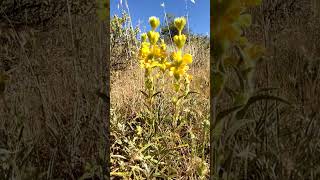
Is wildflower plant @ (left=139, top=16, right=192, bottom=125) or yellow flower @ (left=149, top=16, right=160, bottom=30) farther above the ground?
yellow flower @ (left=149, top=16, right=160, bottom=30)

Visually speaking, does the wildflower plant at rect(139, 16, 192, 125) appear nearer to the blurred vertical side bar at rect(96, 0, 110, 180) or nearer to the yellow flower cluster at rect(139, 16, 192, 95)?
the yellow flower cluster at rect(139, 16, 192, 95)

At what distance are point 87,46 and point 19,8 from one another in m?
0.25

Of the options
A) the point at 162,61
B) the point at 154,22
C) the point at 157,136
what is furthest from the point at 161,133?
the point at 154,22

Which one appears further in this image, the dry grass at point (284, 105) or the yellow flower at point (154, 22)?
the yellow flower at point (154, 22)

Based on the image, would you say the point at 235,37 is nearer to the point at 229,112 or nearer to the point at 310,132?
the point at 229,112

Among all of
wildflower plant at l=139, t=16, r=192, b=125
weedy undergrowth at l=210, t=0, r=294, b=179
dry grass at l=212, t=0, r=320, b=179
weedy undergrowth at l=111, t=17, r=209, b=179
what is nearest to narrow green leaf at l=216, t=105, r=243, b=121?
weedy undergrowth at l=210, t=0, r=294, b=179

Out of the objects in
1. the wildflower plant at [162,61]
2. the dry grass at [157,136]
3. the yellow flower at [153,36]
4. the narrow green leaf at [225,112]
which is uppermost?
the yellow flower at [153,36]

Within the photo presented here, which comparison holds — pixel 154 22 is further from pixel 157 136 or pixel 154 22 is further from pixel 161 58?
pixel 157 136

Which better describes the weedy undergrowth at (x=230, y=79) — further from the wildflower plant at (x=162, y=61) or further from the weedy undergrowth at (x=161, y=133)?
the wildflower plant at (x=162, y=61)

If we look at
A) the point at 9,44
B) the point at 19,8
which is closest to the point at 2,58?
the point at 9,44

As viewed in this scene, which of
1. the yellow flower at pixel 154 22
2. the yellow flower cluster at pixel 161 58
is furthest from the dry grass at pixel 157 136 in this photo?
the yellow flower at pixel 154 22

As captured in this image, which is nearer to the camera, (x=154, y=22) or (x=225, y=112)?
(x=225, y=112)

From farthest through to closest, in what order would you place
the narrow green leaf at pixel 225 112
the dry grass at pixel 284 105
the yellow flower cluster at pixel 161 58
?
the yellow flower cluster at pixel 161 58
the dry grass at pixel 284 105
the narrow green leaf at pixel 225 112

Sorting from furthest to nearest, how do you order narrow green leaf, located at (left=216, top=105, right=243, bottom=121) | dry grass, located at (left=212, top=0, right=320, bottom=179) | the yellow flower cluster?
the yellow flower cluster → dry grass, located at (left=212, top=0, right=320, bottom=179) → narrow green leaf, located at (left=216, top=105, right=243, bottom=121)
